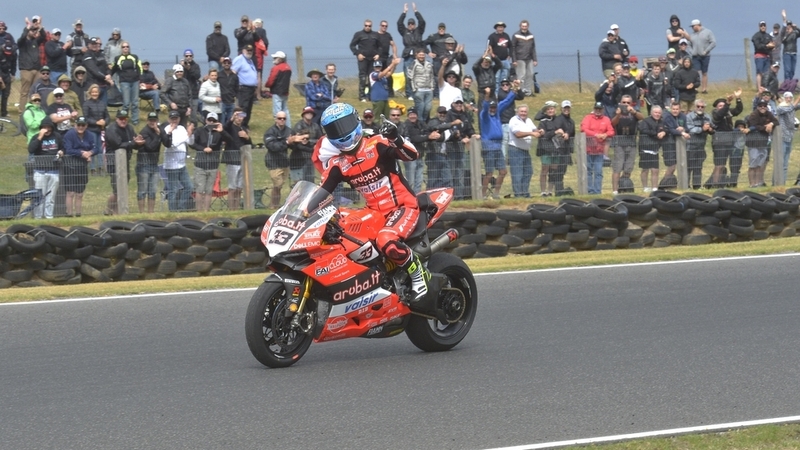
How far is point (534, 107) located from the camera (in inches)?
1108

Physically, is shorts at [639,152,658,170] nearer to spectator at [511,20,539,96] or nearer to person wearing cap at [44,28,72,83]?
spectator at [511,20,539,96]

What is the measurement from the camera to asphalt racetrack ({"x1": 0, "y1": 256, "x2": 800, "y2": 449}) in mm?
5840

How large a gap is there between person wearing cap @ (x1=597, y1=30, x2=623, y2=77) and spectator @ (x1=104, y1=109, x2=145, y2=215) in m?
11.8

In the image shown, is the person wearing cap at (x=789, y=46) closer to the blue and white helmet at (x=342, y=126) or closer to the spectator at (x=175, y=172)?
the spectator at (x=175, y=172)

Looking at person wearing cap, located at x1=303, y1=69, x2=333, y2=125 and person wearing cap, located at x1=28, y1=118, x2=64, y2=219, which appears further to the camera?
person wearing cap, located at x1=303, y1=69, x2=333, y2=125

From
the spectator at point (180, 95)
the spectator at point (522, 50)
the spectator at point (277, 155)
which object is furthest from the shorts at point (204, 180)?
the spectator at point (522, 50)

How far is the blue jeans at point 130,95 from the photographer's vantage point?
20750 millimetres

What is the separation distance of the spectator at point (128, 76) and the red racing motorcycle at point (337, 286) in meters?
13.7

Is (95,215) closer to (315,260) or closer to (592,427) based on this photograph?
(315,260)

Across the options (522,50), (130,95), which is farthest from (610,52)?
(130,95)

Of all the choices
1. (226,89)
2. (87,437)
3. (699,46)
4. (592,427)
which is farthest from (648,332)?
(699,46)

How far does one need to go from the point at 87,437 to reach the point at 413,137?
10235mm

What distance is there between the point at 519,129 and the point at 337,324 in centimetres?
946

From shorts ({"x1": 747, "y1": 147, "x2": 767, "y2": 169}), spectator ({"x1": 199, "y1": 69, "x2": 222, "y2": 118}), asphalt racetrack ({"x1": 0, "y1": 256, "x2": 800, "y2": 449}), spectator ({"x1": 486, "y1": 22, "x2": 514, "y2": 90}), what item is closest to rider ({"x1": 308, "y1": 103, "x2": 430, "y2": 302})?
asphalt racetrack ({"x1": 0, "y1": 256, "x2": 800, "y2": 449})
